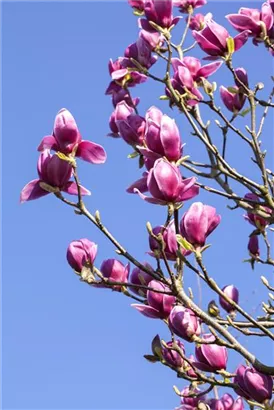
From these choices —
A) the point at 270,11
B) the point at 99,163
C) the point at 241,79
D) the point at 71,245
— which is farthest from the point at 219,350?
the point at 270,11

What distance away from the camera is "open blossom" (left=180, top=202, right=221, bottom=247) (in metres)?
1.91

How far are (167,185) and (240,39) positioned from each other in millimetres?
897

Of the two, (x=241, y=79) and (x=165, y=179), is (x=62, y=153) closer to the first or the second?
(x=165, y=179)

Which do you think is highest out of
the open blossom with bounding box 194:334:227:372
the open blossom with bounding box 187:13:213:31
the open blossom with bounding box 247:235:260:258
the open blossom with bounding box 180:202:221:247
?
the open blossom with bounding box 187:13:213:31

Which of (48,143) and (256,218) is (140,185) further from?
(256,218)

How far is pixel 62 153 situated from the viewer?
188 centimetres

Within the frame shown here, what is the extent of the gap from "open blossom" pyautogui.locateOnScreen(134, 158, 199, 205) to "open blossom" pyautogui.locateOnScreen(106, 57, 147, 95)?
1.00 metres

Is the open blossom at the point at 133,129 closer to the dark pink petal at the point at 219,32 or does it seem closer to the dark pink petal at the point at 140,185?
the dark pink petal at the point at 140,185

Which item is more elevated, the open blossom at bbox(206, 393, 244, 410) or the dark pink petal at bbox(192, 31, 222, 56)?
the dark pink petal at bbox(192, 31, 222, 56)

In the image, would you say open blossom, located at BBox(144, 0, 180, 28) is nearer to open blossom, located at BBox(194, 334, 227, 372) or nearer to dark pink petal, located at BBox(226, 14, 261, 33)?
dark pink petal, located at BBox(226, 14, 261, 33)

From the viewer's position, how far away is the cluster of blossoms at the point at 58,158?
1886mm

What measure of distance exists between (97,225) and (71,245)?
280 mm

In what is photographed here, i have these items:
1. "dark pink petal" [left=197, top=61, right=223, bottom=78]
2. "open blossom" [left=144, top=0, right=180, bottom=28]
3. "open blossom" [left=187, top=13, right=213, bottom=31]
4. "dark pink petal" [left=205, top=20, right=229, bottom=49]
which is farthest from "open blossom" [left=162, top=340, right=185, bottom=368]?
"open blossom" [left=187, top=13, right=213, bottom=31]

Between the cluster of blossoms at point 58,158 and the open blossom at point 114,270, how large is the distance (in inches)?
15.1
